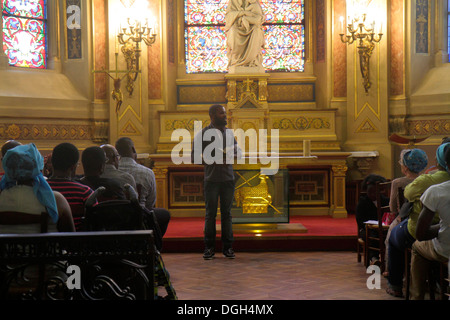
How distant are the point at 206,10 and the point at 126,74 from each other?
1963 mm

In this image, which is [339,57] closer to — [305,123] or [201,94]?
[305,123]

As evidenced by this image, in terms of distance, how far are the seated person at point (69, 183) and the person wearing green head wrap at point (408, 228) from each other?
203cm

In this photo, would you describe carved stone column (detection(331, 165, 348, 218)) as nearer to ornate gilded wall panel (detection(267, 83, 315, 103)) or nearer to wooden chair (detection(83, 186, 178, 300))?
ornate gilded wall panel (detection(267, 83, 315, 103))

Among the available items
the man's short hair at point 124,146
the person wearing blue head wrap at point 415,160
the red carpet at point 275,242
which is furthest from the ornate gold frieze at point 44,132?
the person wearing blue head wrap at point 415,160

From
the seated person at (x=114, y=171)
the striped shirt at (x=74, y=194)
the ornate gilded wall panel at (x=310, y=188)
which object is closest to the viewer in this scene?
the striped shirt at (x=74, y=194)

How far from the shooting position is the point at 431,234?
353cm

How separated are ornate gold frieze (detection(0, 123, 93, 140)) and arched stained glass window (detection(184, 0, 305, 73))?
6.91 feet

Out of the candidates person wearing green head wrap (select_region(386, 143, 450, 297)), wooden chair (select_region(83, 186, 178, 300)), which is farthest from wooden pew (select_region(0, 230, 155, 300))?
person wearing green head wrap (select_region(386, 143, 450, 297))

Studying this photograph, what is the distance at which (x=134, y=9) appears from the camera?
940 centimetres

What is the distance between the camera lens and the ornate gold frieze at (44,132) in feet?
29.8

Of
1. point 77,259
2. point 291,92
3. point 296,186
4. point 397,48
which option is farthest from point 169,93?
point 77,259

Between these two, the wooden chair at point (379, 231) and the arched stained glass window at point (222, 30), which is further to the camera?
the arched stained glass window at point (222, 30)

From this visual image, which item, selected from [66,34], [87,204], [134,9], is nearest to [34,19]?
[66,34]

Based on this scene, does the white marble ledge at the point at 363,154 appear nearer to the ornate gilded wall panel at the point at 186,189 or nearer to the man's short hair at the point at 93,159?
the ornate gilded wall panel at the point at 186,189
